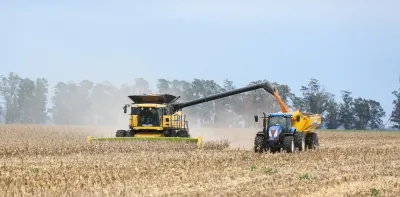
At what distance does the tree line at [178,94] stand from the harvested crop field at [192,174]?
83214mm

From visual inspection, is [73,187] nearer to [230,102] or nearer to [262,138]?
[262,138]

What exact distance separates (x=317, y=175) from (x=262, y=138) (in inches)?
326

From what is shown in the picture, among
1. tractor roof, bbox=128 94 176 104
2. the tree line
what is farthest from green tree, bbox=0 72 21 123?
tractor roof, bbox=128 94 176 104

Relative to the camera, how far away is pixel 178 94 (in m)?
108

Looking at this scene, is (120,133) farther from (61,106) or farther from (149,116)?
(61,106)

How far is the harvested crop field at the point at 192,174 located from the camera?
504 inches

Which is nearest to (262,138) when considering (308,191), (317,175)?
(317,175)

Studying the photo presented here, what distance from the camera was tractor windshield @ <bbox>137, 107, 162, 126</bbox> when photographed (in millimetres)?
29047

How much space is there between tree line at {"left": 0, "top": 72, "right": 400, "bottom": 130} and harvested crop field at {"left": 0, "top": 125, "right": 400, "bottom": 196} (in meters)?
83.2

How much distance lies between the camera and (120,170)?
52.7 ft

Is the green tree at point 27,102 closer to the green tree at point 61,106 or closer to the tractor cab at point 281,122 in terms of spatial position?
the green tree at point 61,106

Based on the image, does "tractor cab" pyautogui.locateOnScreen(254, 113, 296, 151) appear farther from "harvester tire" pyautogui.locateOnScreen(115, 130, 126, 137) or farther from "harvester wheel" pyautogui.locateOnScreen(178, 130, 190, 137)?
"harvester tire" pyautogui.locateOnScreen(115, 130, 126, 137)

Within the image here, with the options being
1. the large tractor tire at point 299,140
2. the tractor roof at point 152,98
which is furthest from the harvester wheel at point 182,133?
the large tractor tire at point 299,140

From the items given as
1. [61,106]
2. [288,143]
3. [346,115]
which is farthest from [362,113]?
[288,143]
